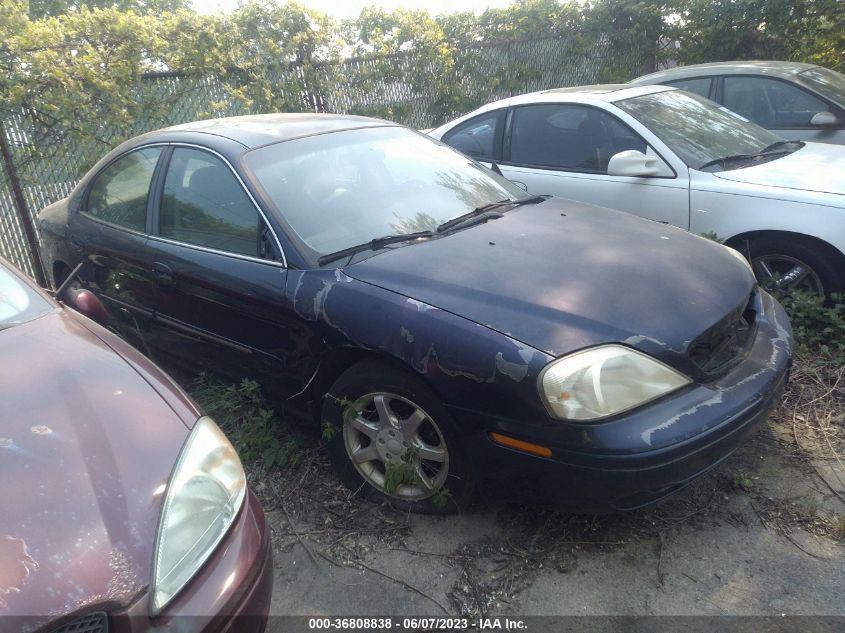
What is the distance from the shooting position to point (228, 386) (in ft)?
12.1

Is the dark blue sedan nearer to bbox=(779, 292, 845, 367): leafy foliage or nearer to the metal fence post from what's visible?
bbox=(779, 292, 845, 367): leafy foliage

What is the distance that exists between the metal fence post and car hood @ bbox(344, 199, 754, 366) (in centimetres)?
448

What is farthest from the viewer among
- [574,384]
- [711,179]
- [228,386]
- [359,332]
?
[711,179]

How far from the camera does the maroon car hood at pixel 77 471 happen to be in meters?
1.62

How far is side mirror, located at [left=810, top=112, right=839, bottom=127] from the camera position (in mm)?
5871

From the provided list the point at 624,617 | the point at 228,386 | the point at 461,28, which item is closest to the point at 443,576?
the point at 624,617

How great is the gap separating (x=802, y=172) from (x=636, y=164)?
37.9 inches

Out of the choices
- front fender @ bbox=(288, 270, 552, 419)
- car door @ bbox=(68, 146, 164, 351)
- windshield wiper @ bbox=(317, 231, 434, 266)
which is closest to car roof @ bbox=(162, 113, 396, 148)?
car door @ bbox=(68, 146, 164, 351)

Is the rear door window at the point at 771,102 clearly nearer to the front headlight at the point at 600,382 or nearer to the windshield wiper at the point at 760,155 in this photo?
the windshield wiper at the point at 760,155

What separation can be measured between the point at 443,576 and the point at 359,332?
0.99 m

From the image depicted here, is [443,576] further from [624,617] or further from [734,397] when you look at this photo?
[734,397]

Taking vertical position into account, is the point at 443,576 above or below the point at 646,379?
below

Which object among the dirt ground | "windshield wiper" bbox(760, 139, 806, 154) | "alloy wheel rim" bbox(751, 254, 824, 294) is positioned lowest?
the dirt ground

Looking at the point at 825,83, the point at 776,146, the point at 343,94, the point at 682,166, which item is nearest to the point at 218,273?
the point at 682,166
